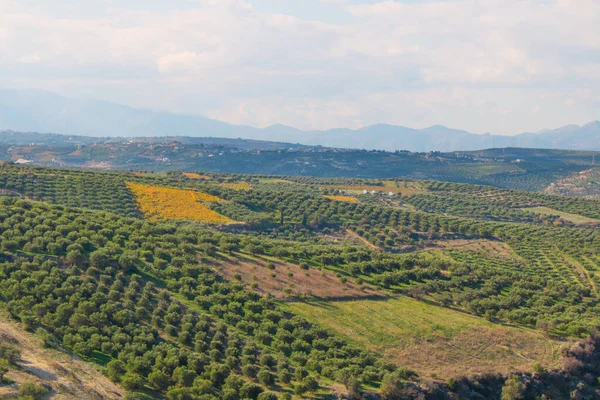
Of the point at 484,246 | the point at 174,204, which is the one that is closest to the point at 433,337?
the point at 484,246

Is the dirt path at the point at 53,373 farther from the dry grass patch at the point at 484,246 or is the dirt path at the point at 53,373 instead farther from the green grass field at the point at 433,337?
the dry grass patch at the point at 484,246

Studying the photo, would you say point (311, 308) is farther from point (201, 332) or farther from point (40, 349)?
point (40, 349)

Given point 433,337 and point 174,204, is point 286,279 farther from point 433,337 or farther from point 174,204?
point 174,204

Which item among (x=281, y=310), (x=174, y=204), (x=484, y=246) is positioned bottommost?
(x=484, y=246)

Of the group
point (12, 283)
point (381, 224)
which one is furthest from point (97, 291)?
point (381, 224)

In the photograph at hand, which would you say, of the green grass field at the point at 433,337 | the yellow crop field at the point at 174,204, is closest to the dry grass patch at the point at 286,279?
the green grass field at the point at 433,337

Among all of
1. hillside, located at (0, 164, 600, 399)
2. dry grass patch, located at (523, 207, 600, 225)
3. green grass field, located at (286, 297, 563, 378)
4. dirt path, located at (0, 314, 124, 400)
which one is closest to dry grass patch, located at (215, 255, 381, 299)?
hillside, located at (0, 164, 600, 399)

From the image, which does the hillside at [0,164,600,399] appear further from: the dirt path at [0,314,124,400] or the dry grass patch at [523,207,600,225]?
the dry grass patch at [523,207,600,225]
